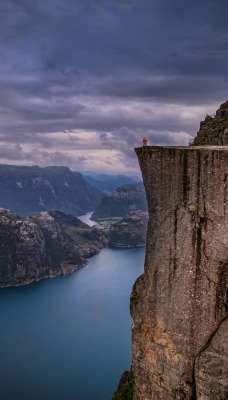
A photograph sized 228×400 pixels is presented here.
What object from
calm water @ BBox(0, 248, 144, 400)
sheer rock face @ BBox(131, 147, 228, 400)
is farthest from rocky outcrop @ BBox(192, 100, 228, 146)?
calm water @ BBox(0, 248, 144, 400)

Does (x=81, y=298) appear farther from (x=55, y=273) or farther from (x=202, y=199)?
(x=202, y=199)

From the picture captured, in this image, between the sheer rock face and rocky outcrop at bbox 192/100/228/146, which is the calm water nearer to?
rocky outcrop at bbox 192/100/228/146

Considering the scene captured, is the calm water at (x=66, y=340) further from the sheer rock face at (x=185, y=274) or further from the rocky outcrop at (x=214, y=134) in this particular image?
the sheer rock face at (x=185, y=274)

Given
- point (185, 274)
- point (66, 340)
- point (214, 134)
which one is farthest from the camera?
point (66, 340)

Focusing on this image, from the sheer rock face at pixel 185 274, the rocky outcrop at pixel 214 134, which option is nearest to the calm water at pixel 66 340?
the rocky outcrop at pixel 214 134

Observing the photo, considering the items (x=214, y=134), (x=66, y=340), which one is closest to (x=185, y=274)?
(x=214, y=134)

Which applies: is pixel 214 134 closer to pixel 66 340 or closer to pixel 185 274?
pixel 185 274

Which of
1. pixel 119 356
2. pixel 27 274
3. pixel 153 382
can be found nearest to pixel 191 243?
pixel 153 382
